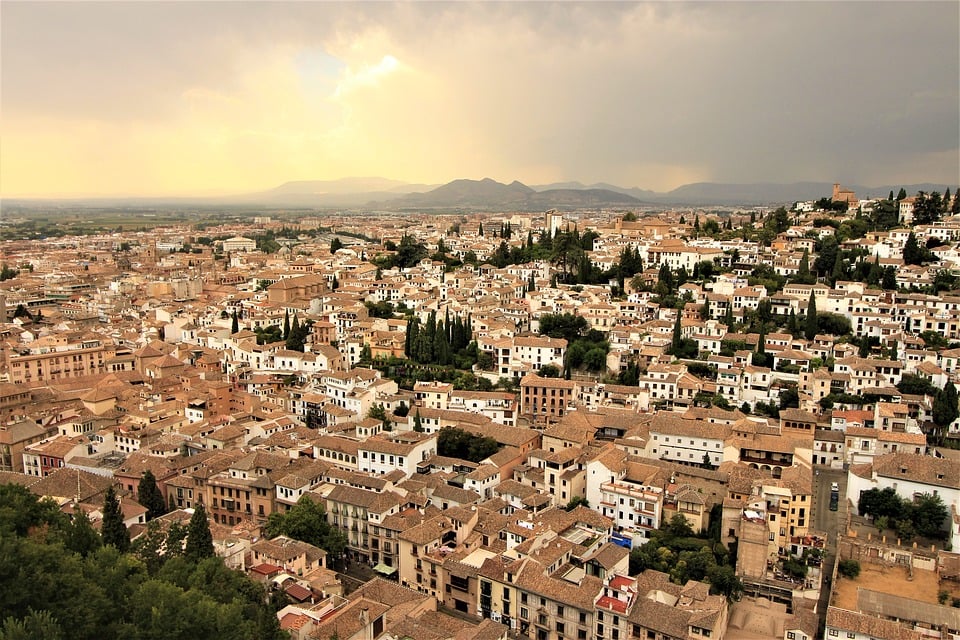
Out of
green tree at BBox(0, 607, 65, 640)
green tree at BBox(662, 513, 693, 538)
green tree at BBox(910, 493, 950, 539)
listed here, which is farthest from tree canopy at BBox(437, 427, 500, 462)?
green tree at BBox(0, 607, 65, 640)

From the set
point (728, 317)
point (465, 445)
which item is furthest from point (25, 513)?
point (728, 317)

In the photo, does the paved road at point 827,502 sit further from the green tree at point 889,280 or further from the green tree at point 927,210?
the green tree at point 927,210

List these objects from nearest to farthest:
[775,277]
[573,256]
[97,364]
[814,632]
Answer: [814,632], [97,364], [775,277], [573,256]

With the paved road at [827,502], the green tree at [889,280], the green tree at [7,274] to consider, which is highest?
the green tree at [889,280]

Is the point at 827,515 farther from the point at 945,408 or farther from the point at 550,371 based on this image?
the point at 550,371

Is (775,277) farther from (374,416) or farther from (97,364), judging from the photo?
(97,364)

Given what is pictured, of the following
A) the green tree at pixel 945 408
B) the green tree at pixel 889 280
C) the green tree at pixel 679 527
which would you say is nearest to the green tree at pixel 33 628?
the green tree at pixel 679 527

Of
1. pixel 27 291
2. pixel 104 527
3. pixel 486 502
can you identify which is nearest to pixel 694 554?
pixel 486 502
